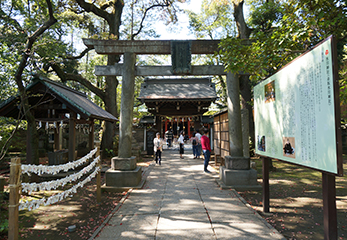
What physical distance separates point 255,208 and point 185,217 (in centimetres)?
191

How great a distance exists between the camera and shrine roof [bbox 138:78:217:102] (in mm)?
12812

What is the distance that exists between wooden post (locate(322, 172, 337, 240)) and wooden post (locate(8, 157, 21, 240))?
4320 mm

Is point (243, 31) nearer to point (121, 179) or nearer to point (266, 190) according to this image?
point (266, 190)

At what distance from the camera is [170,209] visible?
4.66m

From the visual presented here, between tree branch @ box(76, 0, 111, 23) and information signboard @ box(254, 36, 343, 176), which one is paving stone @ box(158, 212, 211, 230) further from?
tree branch @ box(76, 0, 111, 23)

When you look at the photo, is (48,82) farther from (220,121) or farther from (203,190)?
(220,121)

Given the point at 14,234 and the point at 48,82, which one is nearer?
the point at 14,234

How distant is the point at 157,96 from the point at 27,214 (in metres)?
9.66

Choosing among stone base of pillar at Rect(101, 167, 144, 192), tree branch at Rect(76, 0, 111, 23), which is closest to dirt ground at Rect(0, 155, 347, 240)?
stone base of pillar at Rect(101, 167, 144, 192)

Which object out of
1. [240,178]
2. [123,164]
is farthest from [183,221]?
[123,164]

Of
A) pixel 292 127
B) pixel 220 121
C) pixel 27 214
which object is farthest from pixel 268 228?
pixel 220 121

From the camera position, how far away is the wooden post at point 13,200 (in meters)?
2.51

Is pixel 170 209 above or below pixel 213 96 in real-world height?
below

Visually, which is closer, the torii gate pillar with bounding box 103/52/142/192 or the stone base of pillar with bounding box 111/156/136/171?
the torii gate pillar with bounding box 103/52/142/192
